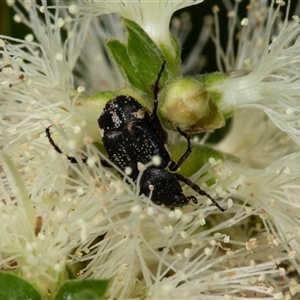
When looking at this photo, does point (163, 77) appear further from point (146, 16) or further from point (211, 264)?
point (211, 264)

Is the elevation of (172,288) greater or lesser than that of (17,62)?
lesser

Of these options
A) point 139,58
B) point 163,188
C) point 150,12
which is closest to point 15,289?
point 163,188

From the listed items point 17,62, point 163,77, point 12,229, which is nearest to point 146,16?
point 163,77

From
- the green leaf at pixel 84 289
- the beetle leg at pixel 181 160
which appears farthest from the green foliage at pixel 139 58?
the green leaf at pixel 84 289

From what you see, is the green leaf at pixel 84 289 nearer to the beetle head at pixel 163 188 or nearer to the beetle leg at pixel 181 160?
the beetle head at pixel 163 188

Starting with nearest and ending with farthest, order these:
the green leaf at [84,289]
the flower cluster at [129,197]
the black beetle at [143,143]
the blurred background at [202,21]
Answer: the green leaf at [84,289]
the flower cluster at [129,197]
the black beetle at [143,143]
the blurred background at [202,21]

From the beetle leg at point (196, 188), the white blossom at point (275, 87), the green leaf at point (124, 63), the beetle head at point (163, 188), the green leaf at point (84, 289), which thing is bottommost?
the beetle leg at point (196, 188)
